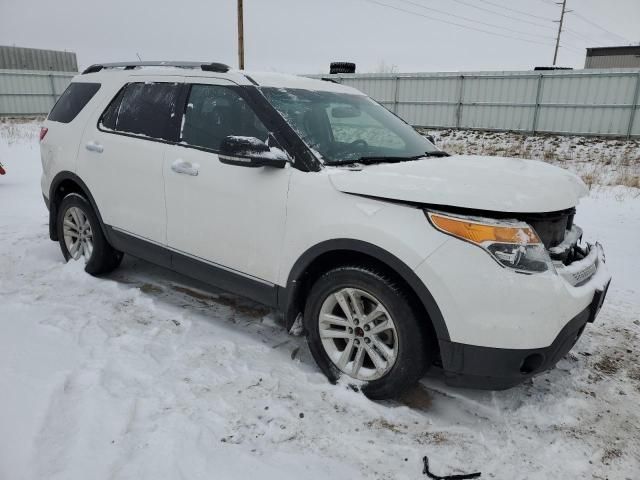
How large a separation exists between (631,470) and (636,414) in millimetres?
562

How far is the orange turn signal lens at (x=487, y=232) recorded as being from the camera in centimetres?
227

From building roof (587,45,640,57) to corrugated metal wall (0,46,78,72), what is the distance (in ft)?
142

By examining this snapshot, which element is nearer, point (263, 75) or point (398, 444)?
point (398, 444)

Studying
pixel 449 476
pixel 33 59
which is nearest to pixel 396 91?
pixel 449 476

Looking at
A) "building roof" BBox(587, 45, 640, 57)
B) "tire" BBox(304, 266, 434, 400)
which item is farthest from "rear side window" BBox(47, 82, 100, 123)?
"building roof" BBox(587, 45, 640, 57)

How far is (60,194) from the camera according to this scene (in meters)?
4.61

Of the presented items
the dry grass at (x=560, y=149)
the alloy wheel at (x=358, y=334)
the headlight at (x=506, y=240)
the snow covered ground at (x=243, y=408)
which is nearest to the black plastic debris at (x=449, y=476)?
the snow covered ground at (x=243, y=408)

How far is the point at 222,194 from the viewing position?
3.15 metres

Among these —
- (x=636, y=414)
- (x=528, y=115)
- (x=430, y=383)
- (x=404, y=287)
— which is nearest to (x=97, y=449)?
(x=404, y=287)

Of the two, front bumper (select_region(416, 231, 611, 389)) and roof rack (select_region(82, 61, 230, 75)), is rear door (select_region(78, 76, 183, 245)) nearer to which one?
roof rack (select_region(82, 61, 230, 75))

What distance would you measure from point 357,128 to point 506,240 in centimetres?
170

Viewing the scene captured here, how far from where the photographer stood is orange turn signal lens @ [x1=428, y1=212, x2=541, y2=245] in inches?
89.4

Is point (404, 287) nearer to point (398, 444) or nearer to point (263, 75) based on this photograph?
point (398, 444)

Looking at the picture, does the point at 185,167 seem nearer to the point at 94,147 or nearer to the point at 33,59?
the point at 94,147
